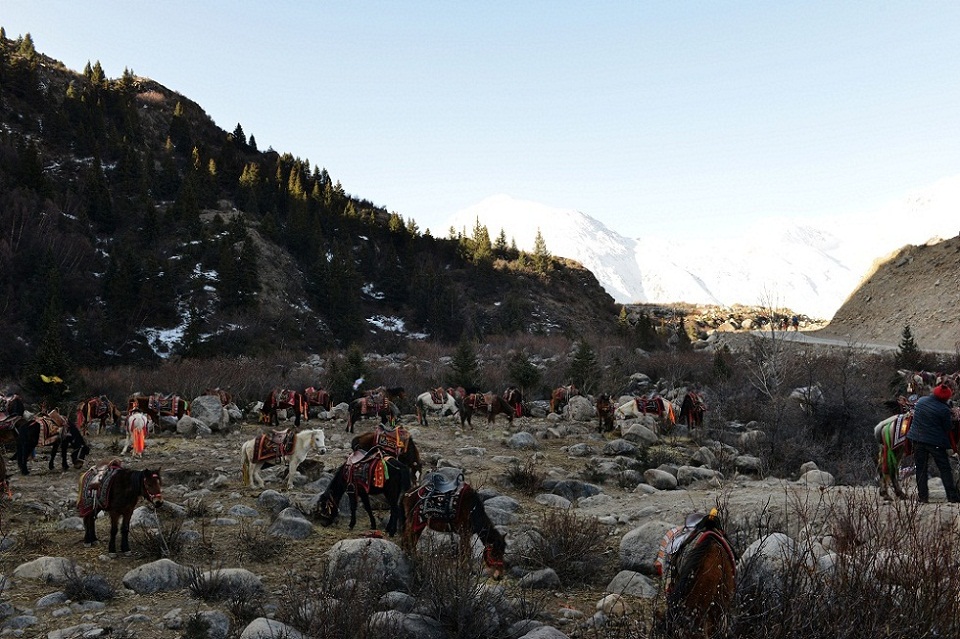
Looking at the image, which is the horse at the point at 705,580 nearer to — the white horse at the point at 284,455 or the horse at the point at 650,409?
the white horse at the point at 284,455

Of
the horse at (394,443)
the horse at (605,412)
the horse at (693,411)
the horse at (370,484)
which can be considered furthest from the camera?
the horse at (605,412)

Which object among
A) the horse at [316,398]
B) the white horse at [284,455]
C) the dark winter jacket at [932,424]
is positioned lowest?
the white horse at [284,455]

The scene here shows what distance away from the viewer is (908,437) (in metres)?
7.98

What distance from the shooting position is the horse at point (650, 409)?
17.7 meters

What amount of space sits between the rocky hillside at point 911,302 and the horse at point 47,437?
33753 mm

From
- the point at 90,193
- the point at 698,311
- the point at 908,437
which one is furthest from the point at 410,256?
the point at 908,437

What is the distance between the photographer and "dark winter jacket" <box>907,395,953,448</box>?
7.73m

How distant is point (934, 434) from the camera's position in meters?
7.77

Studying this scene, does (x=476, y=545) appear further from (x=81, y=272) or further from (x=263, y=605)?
(x=81, y=272)

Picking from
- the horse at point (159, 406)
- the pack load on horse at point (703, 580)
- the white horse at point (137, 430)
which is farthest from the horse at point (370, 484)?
the horse at point (159, 406)

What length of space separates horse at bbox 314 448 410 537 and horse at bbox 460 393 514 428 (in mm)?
10721

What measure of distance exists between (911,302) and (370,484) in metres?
38.1

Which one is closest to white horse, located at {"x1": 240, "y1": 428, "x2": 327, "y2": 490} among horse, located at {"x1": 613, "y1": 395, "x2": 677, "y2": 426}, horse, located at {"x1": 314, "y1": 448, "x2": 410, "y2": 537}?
horse, located at {"x1": 314, "y1": 448, "x2": 410, "y2": 537}

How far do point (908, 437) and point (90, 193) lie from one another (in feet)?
195
